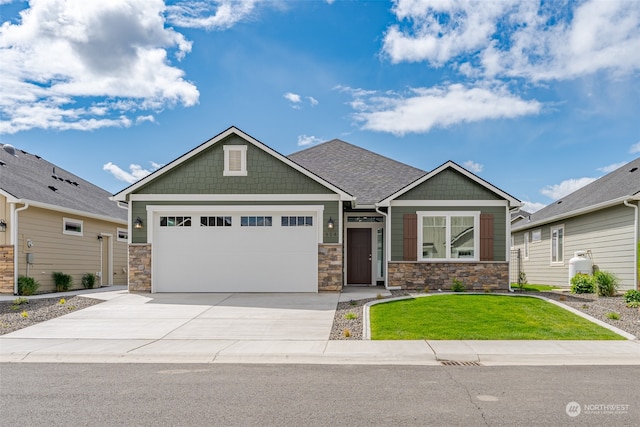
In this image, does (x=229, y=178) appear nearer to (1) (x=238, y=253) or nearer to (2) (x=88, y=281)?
(1) (x=238, y=253)

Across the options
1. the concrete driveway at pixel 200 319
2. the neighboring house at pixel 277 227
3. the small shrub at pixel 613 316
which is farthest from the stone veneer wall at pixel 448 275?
the small shrub at pixel 613 316

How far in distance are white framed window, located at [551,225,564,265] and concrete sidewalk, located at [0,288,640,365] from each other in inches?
494

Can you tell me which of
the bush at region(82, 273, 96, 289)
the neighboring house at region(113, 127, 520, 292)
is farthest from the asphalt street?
the bush at region(82, 273, 96, 289)

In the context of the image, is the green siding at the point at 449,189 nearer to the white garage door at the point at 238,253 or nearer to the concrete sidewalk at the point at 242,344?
the white garage door at the point at 238,253

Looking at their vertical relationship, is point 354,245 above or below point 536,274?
above

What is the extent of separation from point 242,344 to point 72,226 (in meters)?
13.4

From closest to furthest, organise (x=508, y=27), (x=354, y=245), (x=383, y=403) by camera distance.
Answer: (x=383, y=403) → (x=508, y=27) → (x=354, y=245)

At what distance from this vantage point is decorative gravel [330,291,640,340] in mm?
10469

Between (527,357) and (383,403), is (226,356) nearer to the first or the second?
(383,403)

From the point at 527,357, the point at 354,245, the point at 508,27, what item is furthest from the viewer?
the point at 354,245

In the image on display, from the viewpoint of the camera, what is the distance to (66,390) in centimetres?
638

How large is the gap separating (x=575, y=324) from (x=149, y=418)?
9058 millimetres

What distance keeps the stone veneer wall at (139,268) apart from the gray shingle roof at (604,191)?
49.2 feet

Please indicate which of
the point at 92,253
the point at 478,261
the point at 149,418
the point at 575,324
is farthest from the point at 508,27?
the point at 92,253
